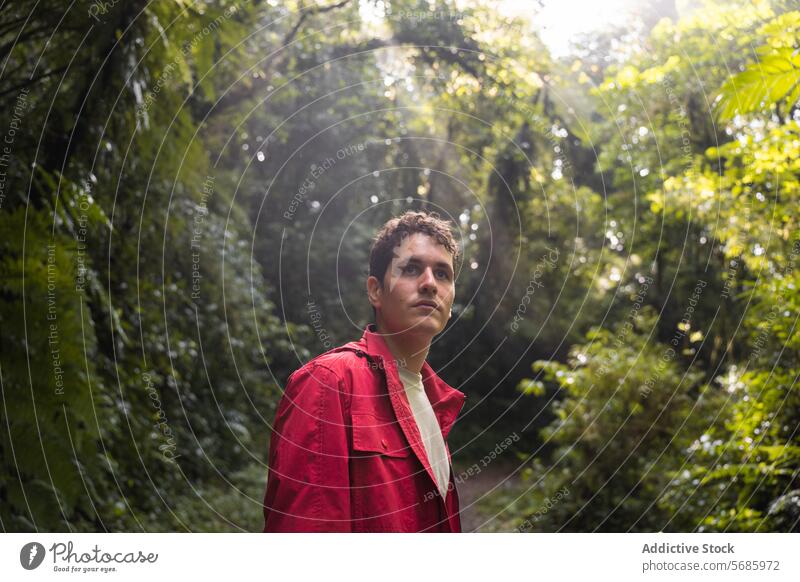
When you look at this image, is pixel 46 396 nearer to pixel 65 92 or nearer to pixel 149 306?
pixel 65 92

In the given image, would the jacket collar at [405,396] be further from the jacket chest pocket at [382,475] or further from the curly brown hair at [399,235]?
the curly brown hair at [399,235]

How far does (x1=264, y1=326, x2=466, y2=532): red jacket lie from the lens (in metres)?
1.37

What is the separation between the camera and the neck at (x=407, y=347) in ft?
5.45

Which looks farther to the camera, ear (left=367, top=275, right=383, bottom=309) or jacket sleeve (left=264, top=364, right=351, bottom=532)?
ear (left=367, top=275, right=383, bottom=309)

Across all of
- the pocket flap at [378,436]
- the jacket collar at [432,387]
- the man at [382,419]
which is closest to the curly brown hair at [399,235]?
the man at [382,419]

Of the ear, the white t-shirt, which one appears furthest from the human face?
the white t-shirt

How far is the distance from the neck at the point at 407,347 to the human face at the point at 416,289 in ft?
0.04

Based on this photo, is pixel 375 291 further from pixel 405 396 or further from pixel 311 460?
pixel 311 460

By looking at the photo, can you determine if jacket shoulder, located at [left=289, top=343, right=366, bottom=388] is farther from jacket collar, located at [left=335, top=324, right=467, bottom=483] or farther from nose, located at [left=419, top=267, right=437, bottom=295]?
nose, located at [left=419, top=267, right=437, bottom=295]

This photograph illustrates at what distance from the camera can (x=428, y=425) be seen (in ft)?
5.52

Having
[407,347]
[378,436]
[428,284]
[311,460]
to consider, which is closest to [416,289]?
[428,284]

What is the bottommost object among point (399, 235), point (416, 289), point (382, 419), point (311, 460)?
point (311, 460)

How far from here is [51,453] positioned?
2086 mm

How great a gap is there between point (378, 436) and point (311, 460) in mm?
182
